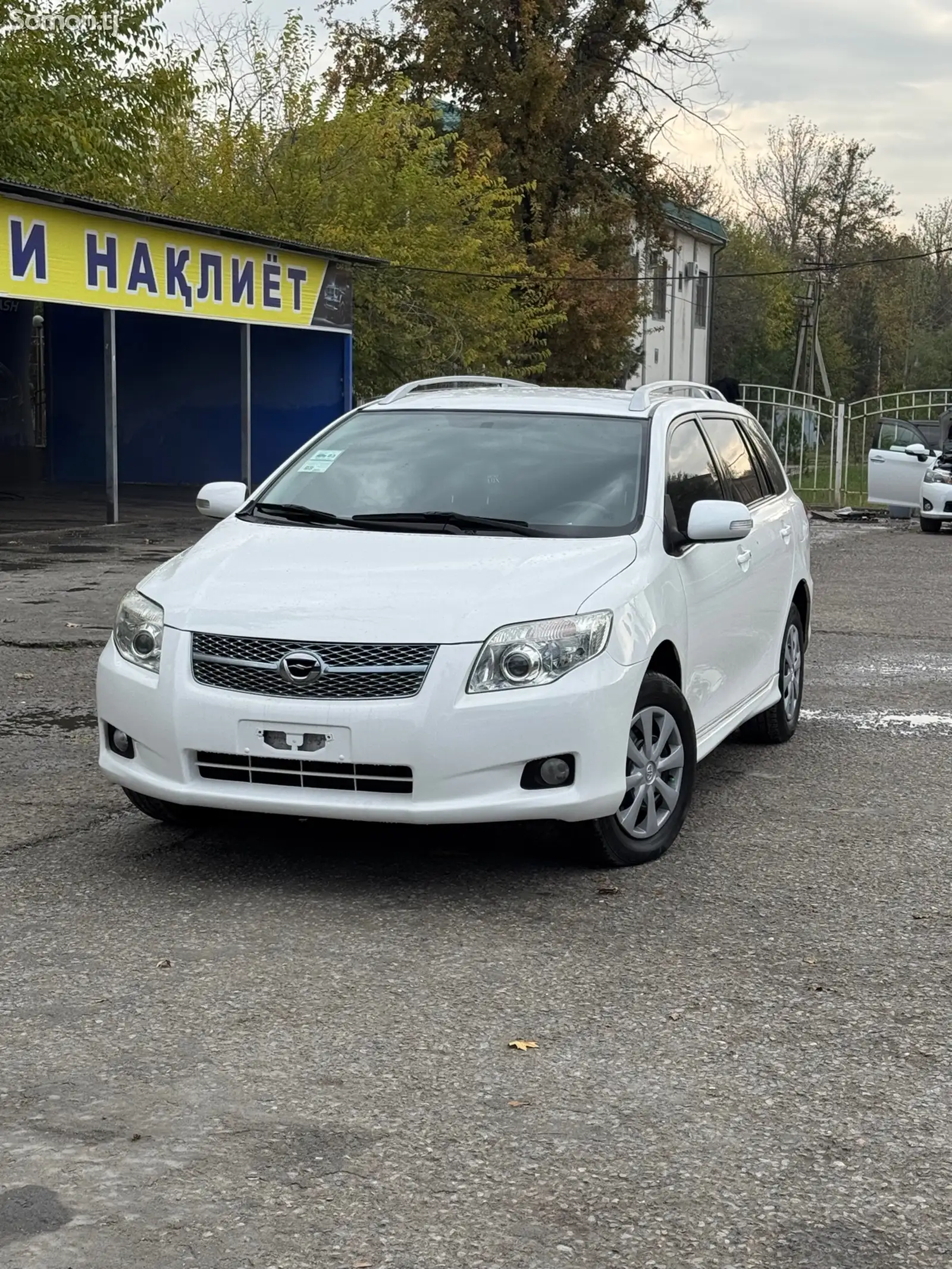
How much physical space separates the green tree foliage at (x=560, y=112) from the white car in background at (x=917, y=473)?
1111cm

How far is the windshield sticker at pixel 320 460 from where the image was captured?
6.66 m

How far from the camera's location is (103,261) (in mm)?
20688

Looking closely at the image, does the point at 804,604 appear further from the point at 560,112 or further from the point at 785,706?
the point at 560,112

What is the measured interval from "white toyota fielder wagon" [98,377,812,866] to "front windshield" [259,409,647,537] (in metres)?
0.01

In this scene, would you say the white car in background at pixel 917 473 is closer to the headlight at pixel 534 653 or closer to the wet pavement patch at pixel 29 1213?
the headlight at pixel 534 653

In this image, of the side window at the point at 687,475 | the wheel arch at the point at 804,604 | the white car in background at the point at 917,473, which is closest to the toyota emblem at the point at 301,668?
the side window at the point at 687,475

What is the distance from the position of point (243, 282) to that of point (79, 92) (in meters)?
6.37

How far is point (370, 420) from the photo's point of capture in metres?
6.93

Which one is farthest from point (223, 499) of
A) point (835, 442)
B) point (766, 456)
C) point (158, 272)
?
point (835, 442)

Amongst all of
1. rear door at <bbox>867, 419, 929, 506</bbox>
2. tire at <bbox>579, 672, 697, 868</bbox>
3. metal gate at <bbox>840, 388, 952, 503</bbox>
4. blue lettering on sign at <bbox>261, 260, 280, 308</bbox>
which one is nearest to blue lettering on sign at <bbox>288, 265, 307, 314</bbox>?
blue lettering on sign at <bbox>261, 260, 280, 308</bbox>

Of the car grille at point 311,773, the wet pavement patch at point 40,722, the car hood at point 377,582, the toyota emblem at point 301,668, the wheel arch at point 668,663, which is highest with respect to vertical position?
the car hood at point 377,582

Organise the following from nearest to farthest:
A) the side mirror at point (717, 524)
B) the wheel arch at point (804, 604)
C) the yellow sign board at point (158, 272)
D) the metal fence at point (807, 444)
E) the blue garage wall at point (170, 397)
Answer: the side mirror at point (717, 524) → the wheel arch at point (804, 604) → the yellow sign board at point (158, 272) → the blue garage wall at point (170, 397) → the metal fence at point (807, 444)

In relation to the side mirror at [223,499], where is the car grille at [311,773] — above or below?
below

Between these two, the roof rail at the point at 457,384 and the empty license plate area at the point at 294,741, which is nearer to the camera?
the empty license plate area at the point at 294,741
